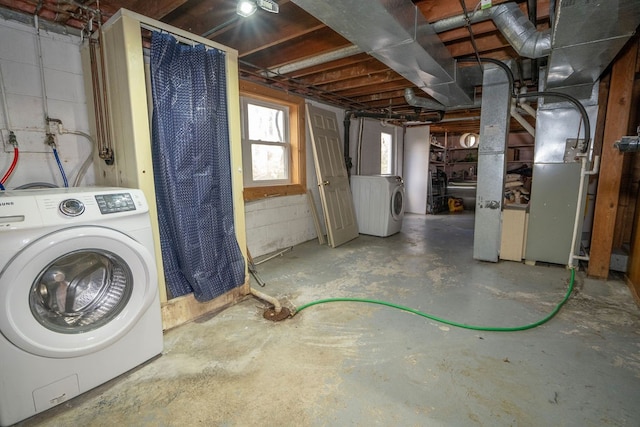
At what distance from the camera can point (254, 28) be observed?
2496 millimetres

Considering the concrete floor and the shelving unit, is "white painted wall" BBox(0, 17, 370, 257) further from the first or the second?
the shelving unit

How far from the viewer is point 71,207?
140 cm

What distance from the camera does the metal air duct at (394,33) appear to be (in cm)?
161

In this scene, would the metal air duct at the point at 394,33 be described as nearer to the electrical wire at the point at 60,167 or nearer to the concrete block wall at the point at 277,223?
the electrical wire at the point at 60,167

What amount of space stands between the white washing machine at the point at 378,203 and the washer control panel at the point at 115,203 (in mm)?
3683

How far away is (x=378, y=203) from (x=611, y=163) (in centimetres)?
268

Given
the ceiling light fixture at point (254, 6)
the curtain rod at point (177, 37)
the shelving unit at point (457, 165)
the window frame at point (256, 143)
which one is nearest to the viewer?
the ceiling light fixture at point (254, 6)

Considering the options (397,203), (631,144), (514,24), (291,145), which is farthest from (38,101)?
(397,203)

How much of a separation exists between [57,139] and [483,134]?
3977 mm

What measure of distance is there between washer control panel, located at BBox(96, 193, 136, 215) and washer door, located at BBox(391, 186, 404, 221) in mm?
3786

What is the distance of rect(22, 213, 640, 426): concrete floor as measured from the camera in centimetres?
139

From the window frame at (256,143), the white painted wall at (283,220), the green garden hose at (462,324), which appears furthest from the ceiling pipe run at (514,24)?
the white painted wall at (283,220)

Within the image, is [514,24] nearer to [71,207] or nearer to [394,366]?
[394,366]

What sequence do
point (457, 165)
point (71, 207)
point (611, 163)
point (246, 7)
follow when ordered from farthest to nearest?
point (457, 165)
point (611, 163)
point (246, 7)
point (71, 207)
